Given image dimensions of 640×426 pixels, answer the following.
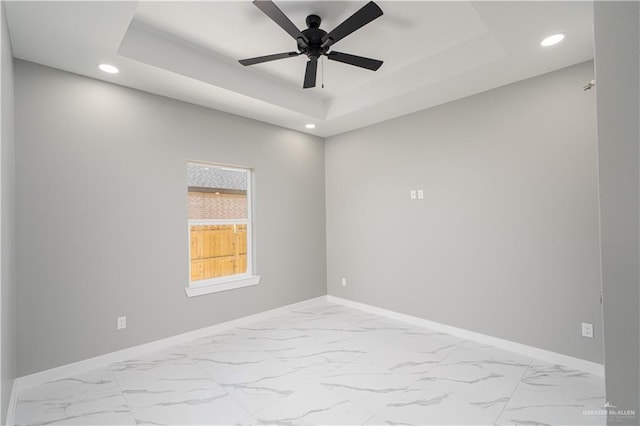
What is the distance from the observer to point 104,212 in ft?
9.40

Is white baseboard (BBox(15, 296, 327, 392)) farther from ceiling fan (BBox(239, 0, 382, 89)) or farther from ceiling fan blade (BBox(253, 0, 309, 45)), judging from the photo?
ceiling fan blade (BBox(253, 0, 309, 45))

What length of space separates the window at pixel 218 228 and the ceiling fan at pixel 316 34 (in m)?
1.69

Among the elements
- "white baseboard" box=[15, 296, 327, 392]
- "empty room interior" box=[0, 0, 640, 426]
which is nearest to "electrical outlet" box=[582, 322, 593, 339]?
"empty room interior" box=[0, 0, 640, 426]

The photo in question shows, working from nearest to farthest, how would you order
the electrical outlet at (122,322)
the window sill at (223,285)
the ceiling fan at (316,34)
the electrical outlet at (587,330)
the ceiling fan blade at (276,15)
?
the ceiling fan blade at (276,15), the ceiling fan at (316,34), the electrical outlet at (587,330), the electrical outlet at (122,322), the window sill at (223,285)

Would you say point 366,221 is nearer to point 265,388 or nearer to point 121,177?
point 265,388

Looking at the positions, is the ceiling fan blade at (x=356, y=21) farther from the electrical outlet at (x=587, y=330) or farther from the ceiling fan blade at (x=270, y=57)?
the electrical outlet at (x=587, y=330)

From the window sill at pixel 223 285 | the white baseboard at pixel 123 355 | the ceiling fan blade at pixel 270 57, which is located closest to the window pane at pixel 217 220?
the window sill at pixel 223 285

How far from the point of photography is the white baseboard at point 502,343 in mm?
2600

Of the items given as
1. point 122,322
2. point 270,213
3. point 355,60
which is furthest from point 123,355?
point 355,60

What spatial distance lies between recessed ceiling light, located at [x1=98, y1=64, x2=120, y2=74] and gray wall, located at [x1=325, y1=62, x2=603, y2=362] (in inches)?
117

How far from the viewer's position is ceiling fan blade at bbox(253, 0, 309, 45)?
1892mm

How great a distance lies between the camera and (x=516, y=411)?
207 centimetres

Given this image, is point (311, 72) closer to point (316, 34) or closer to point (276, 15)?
point (316, 34)

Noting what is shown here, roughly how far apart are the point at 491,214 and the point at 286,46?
2683mm
